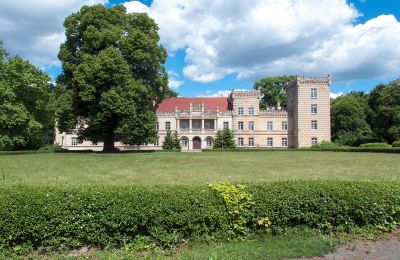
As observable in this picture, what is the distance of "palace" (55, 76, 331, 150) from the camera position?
65188 mm

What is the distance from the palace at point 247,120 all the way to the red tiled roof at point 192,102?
0.50 meters

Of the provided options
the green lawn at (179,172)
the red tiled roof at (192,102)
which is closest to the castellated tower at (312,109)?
the red tiled roof at (192,102)

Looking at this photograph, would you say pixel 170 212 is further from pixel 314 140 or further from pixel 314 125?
pixel 314 125

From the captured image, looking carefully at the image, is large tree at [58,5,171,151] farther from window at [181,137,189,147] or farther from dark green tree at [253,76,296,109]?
dark green tree at [253,76,296,109]

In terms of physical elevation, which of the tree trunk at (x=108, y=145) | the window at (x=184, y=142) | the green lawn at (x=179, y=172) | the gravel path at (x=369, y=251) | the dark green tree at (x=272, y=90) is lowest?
the gravel path at (x=369, y=251)

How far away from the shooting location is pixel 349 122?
68.8 m

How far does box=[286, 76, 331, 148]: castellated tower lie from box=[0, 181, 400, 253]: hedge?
58998 millimetres

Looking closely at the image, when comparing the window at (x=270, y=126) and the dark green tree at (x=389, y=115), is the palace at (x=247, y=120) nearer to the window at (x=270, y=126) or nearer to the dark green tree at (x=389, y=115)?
the window at (x=270, y=126)

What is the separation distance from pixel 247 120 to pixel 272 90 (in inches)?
699

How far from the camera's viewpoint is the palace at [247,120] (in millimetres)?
65188

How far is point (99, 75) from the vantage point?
3531 cm

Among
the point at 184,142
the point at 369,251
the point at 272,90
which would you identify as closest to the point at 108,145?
the point at 184,142

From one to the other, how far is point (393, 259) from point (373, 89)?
7506cm

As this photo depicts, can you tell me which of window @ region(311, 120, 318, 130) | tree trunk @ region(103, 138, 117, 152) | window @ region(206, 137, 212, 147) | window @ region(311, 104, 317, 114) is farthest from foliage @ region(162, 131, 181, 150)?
window @ region(311, 104, 317, 114)
